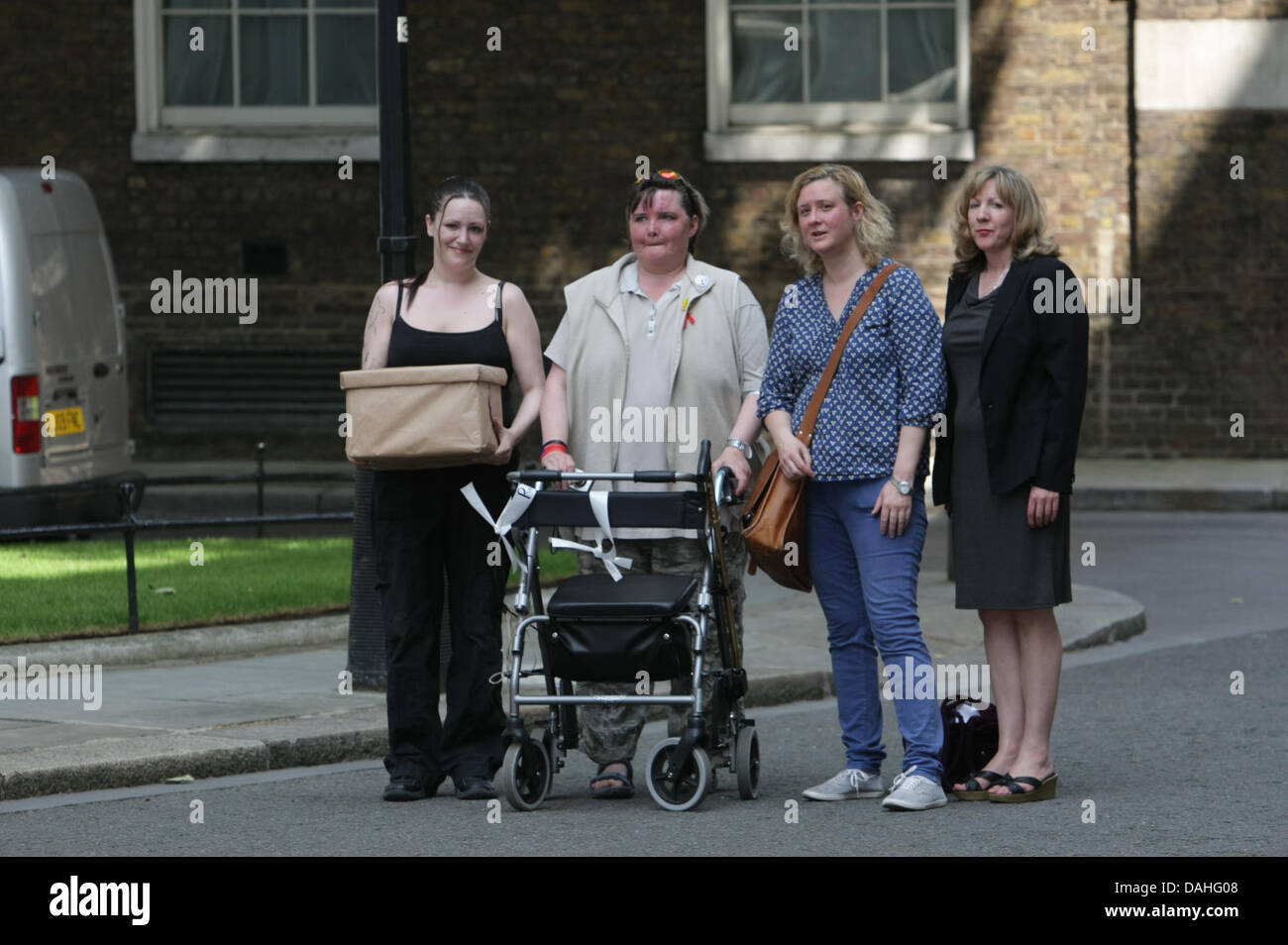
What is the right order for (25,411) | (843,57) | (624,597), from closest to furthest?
(624,597) < (25,411) < (843,57)

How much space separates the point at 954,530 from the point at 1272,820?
1309mm

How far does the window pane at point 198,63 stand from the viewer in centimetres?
1952

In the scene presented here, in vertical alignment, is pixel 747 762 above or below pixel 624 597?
below

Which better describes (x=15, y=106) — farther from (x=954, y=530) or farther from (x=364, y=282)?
(x=954, y=530)

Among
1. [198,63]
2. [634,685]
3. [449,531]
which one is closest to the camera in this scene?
[634,685]

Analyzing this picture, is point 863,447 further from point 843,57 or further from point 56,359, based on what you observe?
point 843,57

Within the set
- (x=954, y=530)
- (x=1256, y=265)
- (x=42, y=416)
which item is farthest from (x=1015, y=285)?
(x=1256, y=265)

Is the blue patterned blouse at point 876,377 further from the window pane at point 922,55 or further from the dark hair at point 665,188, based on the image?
the window pane at point 922,55

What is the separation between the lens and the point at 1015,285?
6.63 meters

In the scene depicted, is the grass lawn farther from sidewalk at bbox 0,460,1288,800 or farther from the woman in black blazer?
the woman in black blazer

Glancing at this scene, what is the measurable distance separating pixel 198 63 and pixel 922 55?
651 centimetres

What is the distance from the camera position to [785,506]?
678 centimetres

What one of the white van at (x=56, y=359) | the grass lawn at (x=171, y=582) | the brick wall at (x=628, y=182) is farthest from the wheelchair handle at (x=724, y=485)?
the brick wall at (x=628, y=182)

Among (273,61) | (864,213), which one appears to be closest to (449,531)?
(864,213)
